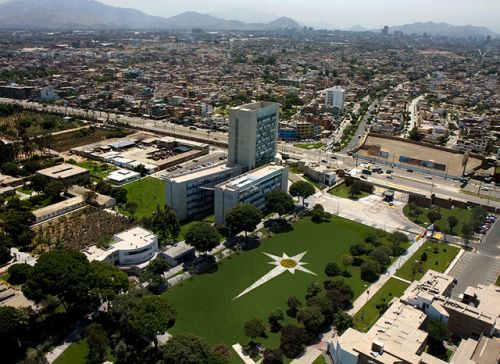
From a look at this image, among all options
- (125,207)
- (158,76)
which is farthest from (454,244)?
(158,76)

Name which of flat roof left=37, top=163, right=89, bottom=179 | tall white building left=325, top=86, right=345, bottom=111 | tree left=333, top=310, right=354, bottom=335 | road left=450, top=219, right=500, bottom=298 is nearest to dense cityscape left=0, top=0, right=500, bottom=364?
tree left=333, top=310, right=354, bottom=335

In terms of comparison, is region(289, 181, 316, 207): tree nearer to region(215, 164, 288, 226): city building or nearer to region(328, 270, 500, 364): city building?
region(215, 164, 288, 226): city building

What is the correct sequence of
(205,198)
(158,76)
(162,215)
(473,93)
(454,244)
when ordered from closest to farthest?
(162,215)
(454,244)
(205,198)
(473,93)
(158,76)

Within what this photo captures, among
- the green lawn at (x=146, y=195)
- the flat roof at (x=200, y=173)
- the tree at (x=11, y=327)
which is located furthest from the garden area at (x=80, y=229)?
the tree at (x=11, y=327)

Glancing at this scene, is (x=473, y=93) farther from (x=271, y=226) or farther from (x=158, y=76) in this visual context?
(x=271, y=226)

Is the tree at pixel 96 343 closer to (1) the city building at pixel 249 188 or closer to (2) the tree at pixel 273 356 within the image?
(2) the tree at pixel 273 356

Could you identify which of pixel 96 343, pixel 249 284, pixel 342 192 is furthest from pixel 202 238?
pixel 342 192
